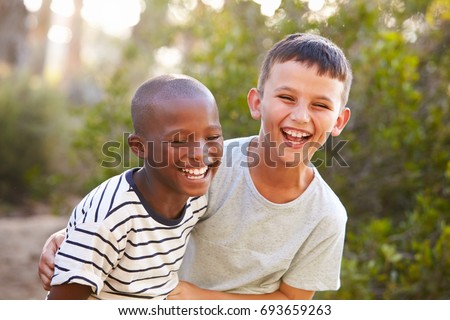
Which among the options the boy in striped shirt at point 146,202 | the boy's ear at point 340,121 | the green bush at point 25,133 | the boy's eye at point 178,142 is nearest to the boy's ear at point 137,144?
the boy in striped shirt at point 146,202

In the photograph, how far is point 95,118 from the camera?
15.1 ft

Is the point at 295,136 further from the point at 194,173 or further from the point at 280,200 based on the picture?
the point at 194,173

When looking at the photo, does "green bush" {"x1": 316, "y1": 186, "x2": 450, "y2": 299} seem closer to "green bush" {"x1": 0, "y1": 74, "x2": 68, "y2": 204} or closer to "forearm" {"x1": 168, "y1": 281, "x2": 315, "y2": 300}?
"forearm" {"x1": 168, "y1": 281, "x2": 315, "y2": 300}

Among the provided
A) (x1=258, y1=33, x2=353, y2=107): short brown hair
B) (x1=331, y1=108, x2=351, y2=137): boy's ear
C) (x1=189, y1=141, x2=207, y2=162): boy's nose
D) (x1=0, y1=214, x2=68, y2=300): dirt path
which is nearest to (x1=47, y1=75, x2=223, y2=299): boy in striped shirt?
(x1=189, y1=141, x2=207, y2=162): boy's nose

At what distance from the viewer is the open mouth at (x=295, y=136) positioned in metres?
2.12

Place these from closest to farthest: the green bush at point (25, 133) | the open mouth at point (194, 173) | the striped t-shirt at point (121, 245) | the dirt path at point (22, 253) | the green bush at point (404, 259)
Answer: the striped t-shirt at point (121, 245), the open mouth at point (194, 173), the green bush at point (404, 259), the dirt path at point (22, 253), the green bush at point (25, 133)

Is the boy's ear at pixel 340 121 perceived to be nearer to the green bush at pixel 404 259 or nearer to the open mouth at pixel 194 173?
the open mouth at pixel 194 173

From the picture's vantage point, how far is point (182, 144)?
6.06 ft

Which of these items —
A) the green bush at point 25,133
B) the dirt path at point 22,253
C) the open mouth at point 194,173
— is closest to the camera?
the open mouth at point 194,173

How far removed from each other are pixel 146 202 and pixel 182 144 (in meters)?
0.23

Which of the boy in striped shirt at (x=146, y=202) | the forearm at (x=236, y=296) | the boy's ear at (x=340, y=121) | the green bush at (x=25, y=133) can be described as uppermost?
the green bush at (x=25, y=133)

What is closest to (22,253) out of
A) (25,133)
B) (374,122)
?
(25,133)

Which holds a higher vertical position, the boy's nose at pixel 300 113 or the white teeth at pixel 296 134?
the boy's nose at pixel 300 113
